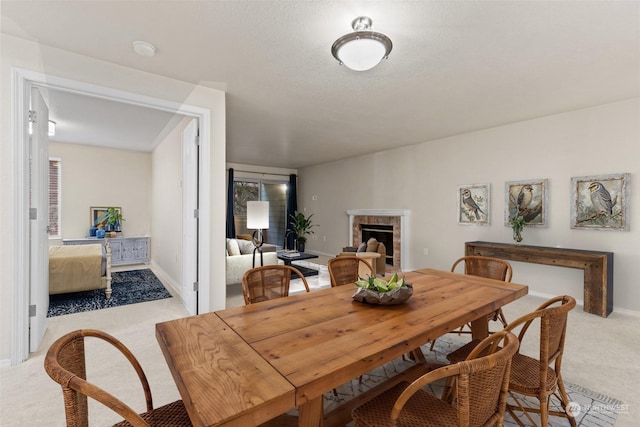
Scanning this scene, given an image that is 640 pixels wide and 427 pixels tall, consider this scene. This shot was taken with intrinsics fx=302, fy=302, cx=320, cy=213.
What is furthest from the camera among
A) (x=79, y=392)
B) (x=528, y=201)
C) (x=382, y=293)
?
(x=528, y=201)

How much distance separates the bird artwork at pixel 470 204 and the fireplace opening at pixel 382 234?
176cm

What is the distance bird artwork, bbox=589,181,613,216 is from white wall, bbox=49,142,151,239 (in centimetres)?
792

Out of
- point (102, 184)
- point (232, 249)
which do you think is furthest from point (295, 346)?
point (102, 184)

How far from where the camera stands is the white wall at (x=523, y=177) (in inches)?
141

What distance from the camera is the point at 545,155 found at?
164 inches

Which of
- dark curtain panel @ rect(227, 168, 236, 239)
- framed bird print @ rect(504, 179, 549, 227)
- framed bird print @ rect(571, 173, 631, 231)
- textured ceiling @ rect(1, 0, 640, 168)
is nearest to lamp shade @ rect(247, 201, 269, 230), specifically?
textured ceiling @ rect(1, 0, 640, 168)

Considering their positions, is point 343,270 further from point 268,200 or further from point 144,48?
point 268,200

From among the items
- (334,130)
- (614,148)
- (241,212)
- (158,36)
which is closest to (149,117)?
(158,36)

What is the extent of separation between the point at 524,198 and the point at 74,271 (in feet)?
20.4

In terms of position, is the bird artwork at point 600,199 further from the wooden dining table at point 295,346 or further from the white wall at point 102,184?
the white wall at point 102,184

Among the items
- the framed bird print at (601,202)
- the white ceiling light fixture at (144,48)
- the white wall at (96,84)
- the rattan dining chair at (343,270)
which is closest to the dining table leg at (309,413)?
the rattan dining chair at (343,270)

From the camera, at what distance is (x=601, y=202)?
371 centimetres

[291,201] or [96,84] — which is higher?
[96,84]

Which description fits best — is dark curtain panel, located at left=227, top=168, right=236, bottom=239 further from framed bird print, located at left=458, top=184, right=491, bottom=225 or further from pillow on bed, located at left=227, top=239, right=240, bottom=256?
framed bird print, located at left=458, top=184, right=491, bottom=225
